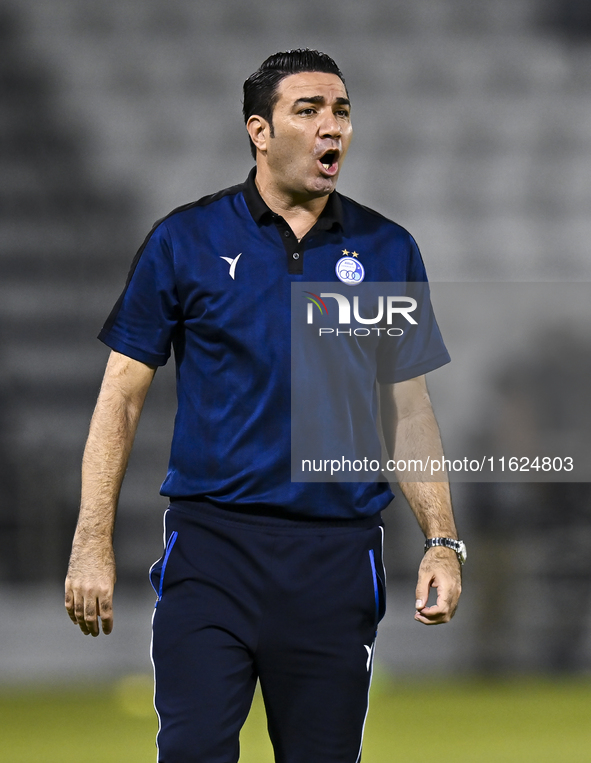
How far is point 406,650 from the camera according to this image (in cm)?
466

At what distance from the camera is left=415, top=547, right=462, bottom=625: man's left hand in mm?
1982

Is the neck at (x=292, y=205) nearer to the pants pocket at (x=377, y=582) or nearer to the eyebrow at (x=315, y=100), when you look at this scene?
the eyebrow at (x=315, y=100)

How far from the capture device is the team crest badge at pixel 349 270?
2105mm

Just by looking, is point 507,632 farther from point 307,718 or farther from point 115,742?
point 307,718

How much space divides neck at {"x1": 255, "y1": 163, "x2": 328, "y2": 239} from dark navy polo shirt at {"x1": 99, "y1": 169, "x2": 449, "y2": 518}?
27 millimetres

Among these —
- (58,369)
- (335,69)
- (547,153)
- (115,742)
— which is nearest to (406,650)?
(115,742)

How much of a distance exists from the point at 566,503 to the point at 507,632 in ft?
2.17

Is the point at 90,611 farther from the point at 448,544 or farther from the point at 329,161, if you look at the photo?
the point at 329,161

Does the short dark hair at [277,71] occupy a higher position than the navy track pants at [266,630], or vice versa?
the short dark hair at [277,71]

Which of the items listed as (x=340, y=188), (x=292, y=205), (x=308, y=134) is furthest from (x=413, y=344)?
(x=340, y=188)

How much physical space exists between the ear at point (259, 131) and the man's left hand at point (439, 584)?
92cm

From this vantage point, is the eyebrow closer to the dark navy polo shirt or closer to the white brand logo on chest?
the dark navy polo shirt

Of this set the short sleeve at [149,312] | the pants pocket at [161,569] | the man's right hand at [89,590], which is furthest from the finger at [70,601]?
the short sleeve at [149,312]

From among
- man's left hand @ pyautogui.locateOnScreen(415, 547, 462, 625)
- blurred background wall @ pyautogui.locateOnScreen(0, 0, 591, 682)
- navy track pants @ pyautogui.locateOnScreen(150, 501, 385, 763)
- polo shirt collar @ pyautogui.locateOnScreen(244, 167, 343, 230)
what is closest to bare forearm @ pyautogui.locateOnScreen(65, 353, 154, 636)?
navy track pants @ pyautogui.locateOnScreen(150, 501, 385, 763)
